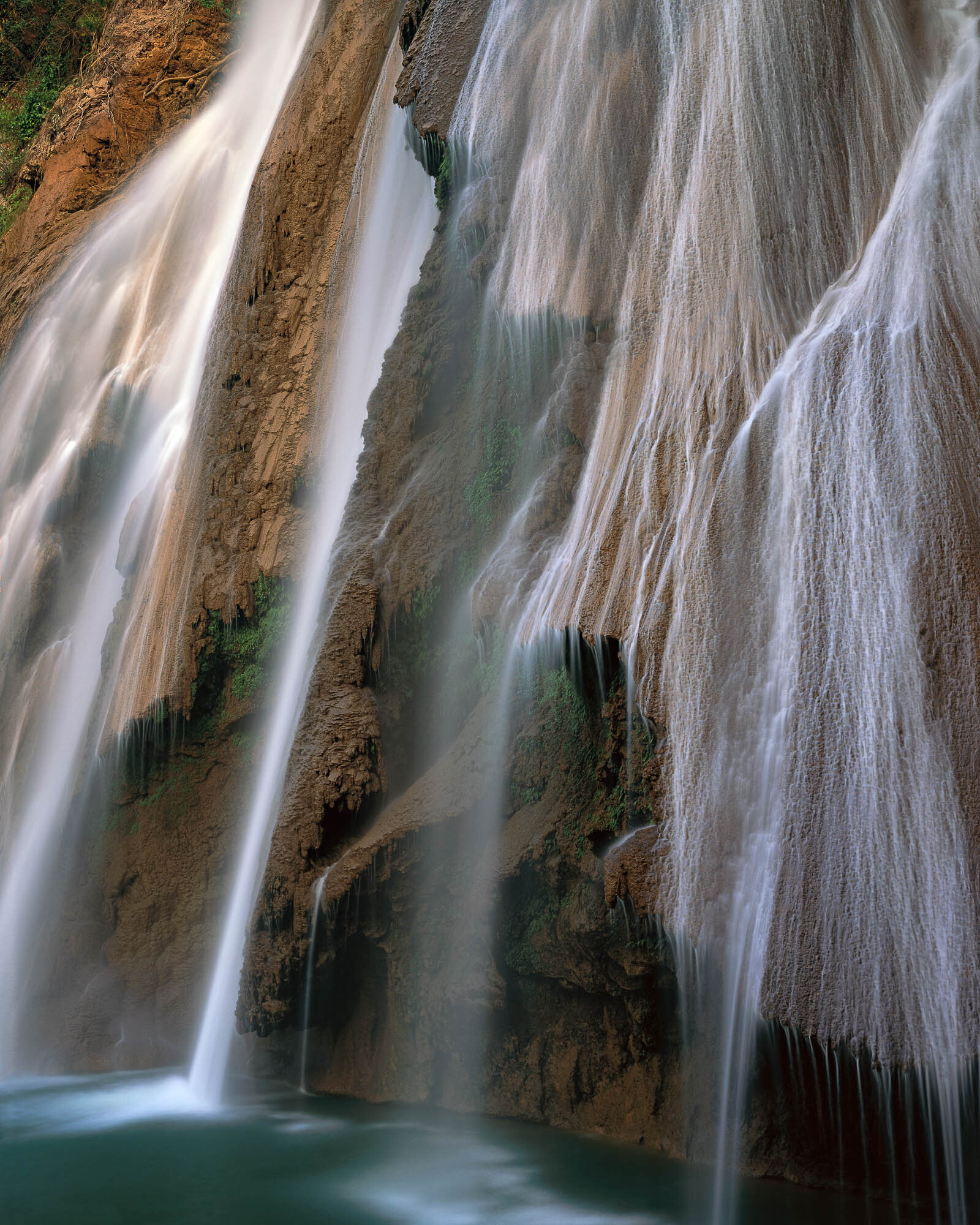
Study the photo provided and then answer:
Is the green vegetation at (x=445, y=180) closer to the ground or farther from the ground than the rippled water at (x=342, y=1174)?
farther from the ground

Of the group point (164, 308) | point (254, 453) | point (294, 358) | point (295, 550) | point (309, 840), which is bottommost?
point (309, 840)

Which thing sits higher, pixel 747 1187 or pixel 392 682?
pixel 392 682

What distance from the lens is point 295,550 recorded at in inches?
335

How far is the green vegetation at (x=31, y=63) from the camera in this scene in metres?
18.2

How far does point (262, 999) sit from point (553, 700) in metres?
2.85

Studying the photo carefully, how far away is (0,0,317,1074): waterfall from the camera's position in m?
9.47

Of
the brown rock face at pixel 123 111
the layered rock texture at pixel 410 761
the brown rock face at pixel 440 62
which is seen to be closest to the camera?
the layered rock texture at pixel 410 761

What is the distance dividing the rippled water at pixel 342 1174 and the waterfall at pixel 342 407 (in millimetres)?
973

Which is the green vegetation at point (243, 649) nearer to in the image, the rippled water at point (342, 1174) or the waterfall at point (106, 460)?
the waterfall at point (106, 460)

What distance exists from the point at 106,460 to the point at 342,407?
4.20 meters

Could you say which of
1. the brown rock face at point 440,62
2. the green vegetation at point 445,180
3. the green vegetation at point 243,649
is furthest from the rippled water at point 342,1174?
the brown rock face at point 440,62

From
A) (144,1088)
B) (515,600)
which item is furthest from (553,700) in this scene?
(144,1088)

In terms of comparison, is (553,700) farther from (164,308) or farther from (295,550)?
(164,308)

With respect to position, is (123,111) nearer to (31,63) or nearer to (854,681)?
(31,63)
